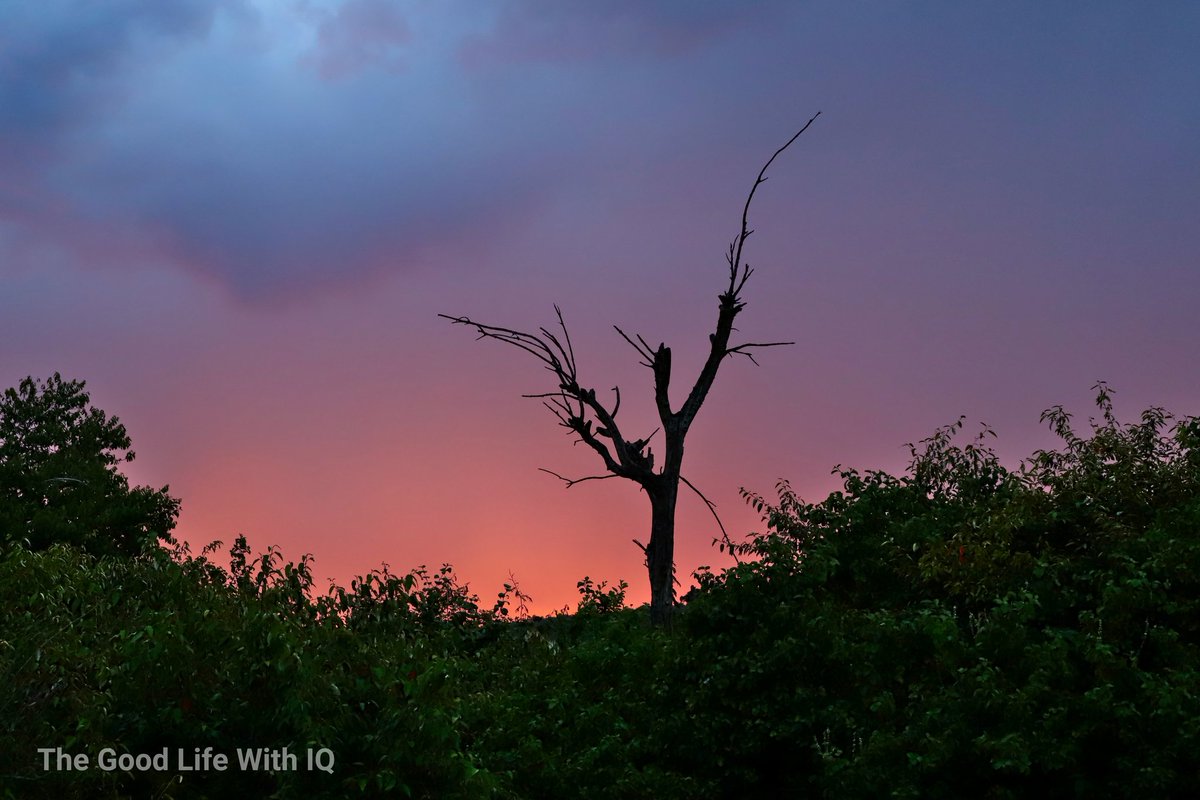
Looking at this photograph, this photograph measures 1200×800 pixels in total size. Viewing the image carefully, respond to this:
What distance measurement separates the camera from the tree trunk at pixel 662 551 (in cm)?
2155

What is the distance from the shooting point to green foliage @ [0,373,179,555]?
3909cm

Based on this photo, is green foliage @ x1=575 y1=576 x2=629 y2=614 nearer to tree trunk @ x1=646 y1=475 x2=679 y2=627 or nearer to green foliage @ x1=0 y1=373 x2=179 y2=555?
tree trunk @ x1=646 y1=475 x2=679 y2=627

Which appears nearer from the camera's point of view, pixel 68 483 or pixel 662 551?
pixel 662 551

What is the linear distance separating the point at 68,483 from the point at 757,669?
3471 cm

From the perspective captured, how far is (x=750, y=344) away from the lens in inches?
926

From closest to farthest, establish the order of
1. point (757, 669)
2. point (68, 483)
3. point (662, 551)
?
point (757, 669) < point (662, 551) < point (68, 483)

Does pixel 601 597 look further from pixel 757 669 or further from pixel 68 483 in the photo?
pixel 68 483

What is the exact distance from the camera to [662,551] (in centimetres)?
2188

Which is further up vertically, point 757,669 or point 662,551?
point 662,551

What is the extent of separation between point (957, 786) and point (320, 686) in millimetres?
6558

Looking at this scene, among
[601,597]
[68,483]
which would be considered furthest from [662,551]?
[68,483]


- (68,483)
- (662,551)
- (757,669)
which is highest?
(68,483)

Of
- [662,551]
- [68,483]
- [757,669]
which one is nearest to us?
[757,669]

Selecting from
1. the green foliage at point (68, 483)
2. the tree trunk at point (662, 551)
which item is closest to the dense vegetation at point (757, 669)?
the tree trunk at point (662, 551)
